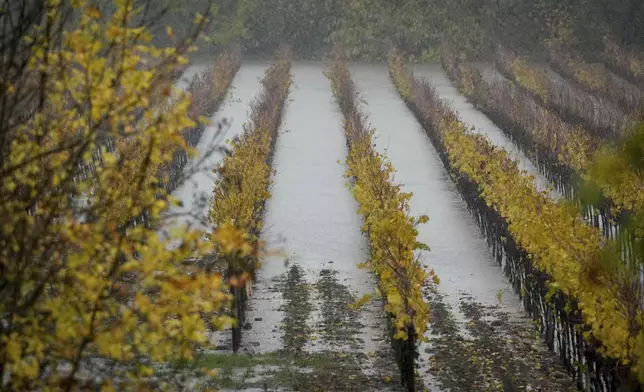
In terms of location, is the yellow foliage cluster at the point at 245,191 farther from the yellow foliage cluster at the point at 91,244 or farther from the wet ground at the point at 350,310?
the yellow foliage cluster at the point at 91,244

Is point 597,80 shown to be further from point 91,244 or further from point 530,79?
point 91,244

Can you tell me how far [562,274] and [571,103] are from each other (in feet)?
68.1

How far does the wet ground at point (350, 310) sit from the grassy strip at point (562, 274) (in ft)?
1.13

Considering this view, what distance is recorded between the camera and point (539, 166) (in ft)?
80.7

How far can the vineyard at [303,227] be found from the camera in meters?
5.08

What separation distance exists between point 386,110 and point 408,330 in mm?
23949

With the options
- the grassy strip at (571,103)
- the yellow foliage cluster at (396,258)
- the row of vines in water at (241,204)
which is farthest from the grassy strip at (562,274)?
the grassy strip at (571,103)

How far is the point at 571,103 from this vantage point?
30.8 m

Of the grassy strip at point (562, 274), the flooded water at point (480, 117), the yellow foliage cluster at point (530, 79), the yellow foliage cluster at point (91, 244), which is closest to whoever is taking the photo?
the yellow foliage cluster at point (91, 244)

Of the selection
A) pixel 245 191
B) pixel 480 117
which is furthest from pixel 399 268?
pixel 480 117

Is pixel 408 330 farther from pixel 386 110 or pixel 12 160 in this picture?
pixel 386 110

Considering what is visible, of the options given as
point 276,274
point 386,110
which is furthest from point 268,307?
point 386,110

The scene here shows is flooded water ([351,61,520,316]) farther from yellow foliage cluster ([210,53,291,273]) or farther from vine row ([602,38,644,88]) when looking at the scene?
vine row ([602,38,644,88])

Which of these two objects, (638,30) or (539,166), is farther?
(638,30)
